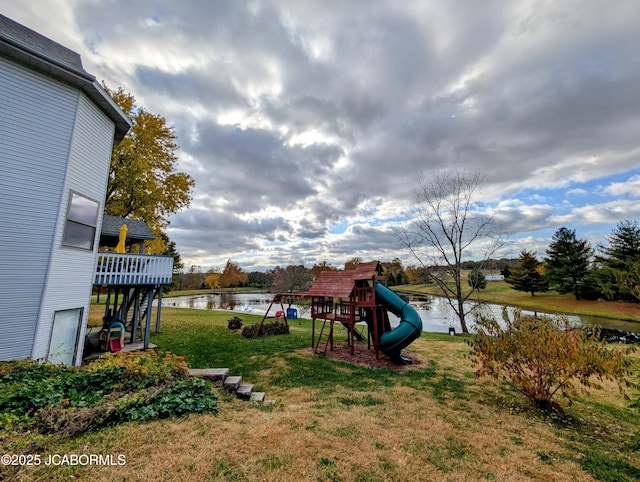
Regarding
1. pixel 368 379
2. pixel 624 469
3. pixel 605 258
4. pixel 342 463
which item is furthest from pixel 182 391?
pixel 605 258

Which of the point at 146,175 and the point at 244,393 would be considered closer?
the point at 244,393

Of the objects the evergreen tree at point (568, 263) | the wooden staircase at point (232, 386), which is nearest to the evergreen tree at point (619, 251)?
the evergreen tree at point (568, 263)

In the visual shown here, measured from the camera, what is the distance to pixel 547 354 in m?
5.10

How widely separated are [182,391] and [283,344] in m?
7.24

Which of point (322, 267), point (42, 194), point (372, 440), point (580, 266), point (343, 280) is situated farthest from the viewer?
point (322, 267)

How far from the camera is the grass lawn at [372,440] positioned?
3.20 m

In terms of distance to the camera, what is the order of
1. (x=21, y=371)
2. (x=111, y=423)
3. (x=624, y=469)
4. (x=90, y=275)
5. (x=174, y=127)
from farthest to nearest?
1. (x=174, y=127)
2. (x=90, y=275)
3. (x=21, y=371)
4. (x=111, y=423)
5. (x=624, y=469)

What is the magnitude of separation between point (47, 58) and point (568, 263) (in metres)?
47.5

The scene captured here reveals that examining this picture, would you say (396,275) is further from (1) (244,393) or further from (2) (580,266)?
(1) (244,393)

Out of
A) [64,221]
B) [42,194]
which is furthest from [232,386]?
[42,194]

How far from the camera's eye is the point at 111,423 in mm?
4000

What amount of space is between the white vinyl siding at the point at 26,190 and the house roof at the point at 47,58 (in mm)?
266

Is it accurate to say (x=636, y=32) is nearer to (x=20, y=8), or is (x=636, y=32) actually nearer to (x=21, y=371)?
(x=21, y=371)

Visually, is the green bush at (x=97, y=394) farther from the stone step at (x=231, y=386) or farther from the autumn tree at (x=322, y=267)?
the autumn tree at (x=322, y=267)
